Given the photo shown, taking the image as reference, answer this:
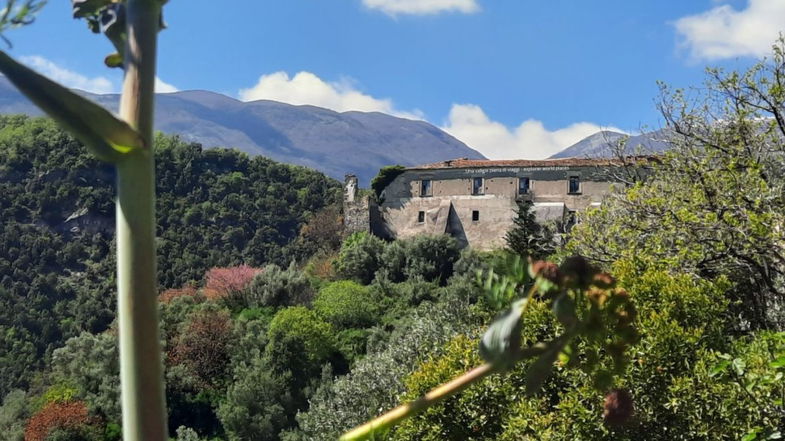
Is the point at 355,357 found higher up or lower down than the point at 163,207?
lower down

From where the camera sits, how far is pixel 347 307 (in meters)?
31.6

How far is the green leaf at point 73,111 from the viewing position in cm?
81

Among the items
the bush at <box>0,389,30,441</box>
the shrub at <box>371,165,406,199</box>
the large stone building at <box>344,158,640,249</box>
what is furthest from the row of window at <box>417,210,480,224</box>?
the bush at <box>0,389,30,441</box>

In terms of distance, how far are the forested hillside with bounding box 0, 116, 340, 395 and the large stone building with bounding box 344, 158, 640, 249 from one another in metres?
7.28

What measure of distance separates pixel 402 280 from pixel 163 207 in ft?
70.9

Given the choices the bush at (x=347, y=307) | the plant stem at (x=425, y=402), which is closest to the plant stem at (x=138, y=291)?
the plant stem at (x=425, y=402)

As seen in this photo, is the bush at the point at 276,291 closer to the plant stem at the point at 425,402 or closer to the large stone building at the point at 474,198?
the large stone building at the point at 474,198

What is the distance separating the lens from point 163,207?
5253 cm

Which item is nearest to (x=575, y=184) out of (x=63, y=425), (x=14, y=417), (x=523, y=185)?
(x=523, y=185)

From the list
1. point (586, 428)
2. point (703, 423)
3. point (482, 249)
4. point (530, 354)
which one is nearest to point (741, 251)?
point (703, 423)

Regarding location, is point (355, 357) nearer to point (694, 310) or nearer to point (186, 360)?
point (186, 360)

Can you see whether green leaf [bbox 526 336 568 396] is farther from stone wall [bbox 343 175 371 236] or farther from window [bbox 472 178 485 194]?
stone wall [bbox 343 175 371 236]

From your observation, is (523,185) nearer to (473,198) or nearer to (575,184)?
(575,184)

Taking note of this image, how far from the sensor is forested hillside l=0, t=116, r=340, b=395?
133ft
